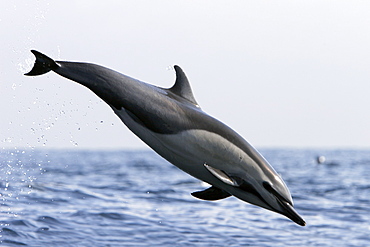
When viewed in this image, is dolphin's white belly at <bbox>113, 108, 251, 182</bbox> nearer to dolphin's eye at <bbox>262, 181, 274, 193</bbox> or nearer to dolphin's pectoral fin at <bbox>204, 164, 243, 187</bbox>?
dolphin's pectoral fin at <bbox>204, 164, 243, 187</bbox>

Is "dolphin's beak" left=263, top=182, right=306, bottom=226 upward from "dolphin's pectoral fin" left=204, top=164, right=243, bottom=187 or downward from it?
downward

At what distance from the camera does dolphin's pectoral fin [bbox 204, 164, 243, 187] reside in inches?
203

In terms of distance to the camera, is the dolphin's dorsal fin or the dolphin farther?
the dolphin's dorsal fin

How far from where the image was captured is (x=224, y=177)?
523cm

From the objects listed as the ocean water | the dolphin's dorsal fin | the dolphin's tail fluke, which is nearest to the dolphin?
the dolphin's tail fluke

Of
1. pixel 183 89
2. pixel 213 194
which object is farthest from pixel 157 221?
pixel 183 89

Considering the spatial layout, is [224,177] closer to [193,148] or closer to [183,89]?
[193,148]

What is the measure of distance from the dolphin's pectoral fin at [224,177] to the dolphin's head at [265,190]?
15 mm

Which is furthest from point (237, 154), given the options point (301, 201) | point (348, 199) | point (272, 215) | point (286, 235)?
point (348, 199)

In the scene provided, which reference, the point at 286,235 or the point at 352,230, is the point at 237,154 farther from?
the point at 352,230

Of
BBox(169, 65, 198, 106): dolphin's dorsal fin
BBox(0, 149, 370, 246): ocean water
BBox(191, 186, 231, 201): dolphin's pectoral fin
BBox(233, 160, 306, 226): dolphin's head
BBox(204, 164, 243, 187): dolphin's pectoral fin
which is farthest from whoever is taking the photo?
BBox(0, 149, 370, 246): ocean water

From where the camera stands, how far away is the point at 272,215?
1559cm

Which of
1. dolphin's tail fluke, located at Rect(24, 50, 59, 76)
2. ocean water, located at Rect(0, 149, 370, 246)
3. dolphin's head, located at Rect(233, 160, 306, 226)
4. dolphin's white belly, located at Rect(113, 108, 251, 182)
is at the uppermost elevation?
dolphin's tail fluke, located at Rect(24, 50, 59, 76)

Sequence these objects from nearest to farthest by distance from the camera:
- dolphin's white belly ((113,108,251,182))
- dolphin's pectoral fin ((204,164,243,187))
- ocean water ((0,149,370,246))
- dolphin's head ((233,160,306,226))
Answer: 1. dolphin's pectoral fin ((204,164,243,187))
2. dolphin's white belly ((113,108,251,182))
3. dolphin's head ((233,160,306,226))
4. ocean water ((0,149,370,246))
